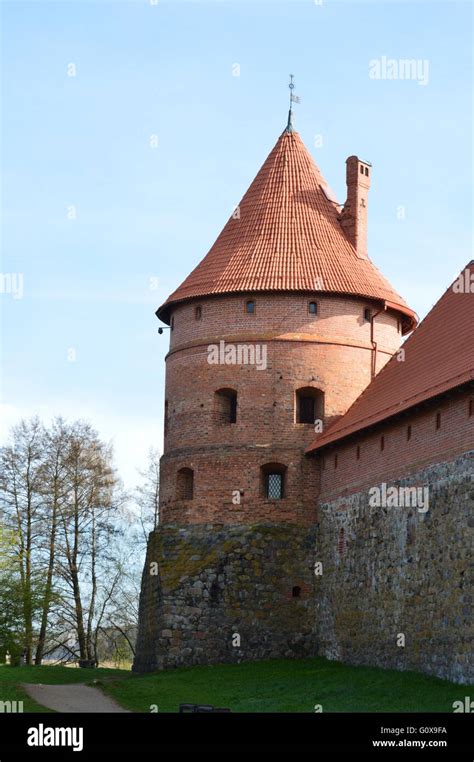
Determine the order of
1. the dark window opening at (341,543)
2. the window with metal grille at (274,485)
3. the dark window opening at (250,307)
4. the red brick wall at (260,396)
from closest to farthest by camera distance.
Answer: the dark window opening at (341,543)
the red brick wall at (260,396)
the window with metal grille at (274,485)
the dark window opening at (250,307)

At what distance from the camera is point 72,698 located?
81.4 feet

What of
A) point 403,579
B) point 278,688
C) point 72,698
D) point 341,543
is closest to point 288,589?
point 341,543

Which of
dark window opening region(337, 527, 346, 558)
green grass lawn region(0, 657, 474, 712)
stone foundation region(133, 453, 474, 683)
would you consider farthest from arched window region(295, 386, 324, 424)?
green grass lawn region(0, 657, 474, 712)

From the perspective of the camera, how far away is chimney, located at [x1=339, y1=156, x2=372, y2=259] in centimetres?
3122

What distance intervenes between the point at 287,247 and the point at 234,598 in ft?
25.3

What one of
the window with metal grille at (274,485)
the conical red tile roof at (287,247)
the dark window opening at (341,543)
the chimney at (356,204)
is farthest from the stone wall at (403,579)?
the chimney at (356,204)

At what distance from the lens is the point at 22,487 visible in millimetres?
38094

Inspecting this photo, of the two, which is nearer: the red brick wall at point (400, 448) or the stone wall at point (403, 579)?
the stone wall at point (403, 579)

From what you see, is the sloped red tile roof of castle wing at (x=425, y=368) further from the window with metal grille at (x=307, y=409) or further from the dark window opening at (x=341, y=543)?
the dark window opening at (x=341, y=543)

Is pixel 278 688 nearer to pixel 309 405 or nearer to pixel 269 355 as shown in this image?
pixel 309 405

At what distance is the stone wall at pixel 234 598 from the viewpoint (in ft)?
92.5

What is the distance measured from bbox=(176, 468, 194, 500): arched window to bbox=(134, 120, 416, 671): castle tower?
3 centimetres

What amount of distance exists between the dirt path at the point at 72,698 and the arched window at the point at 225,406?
20.7 feet
